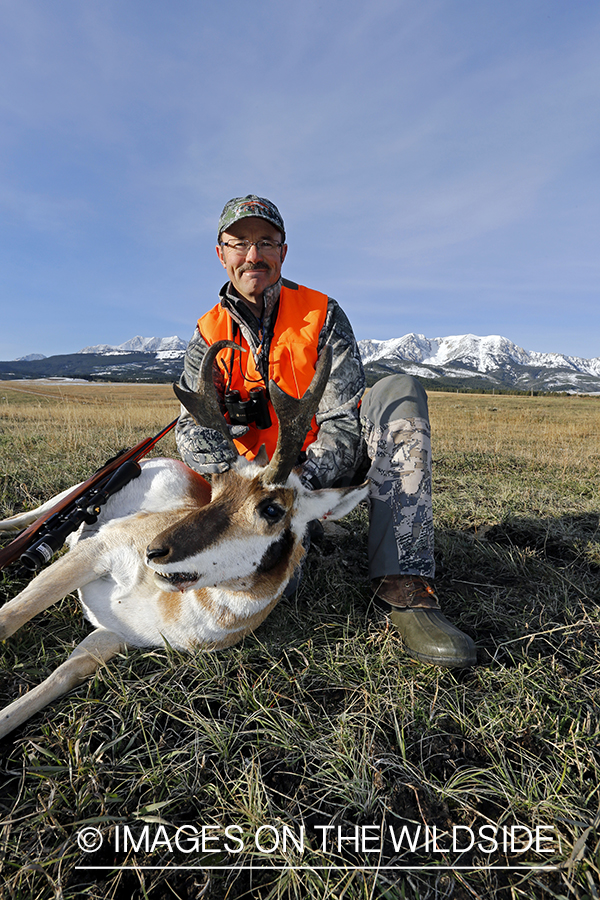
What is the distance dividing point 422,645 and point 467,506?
3706 millimetres

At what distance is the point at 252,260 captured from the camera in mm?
4312

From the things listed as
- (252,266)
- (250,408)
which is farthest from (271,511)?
(252,266)

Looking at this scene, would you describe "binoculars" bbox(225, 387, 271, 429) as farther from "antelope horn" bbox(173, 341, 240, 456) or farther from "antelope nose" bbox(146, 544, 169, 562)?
"antelope nose" bbox(146, 544, 169, 562)

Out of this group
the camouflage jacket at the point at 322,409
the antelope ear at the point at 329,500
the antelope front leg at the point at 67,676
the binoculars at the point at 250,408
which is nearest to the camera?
the antelope front leg at the point at 67,676

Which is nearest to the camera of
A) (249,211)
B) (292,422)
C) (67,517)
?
(292,422)

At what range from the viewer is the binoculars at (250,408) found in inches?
167

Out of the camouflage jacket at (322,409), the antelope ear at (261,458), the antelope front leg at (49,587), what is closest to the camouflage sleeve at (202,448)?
the camouflage jacket at (322,409)

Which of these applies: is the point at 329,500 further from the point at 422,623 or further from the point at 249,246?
the point at 249,246

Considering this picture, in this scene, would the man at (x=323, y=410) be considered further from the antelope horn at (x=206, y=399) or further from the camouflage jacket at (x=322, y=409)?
the antelope horn at (x=206, y=399)

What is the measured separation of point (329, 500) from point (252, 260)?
260 cm

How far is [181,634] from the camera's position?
2998 millimetres

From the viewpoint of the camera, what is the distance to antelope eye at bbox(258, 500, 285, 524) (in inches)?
119

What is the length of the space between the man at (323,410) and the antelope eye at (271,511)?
1.33 feet

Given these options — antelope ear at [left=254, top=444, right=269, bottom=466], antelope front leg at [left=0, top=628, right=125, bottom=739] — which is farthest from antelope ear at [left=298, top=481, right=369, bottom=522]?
antelope front leg at [left=0, top=628, right=125, bottom=739]
